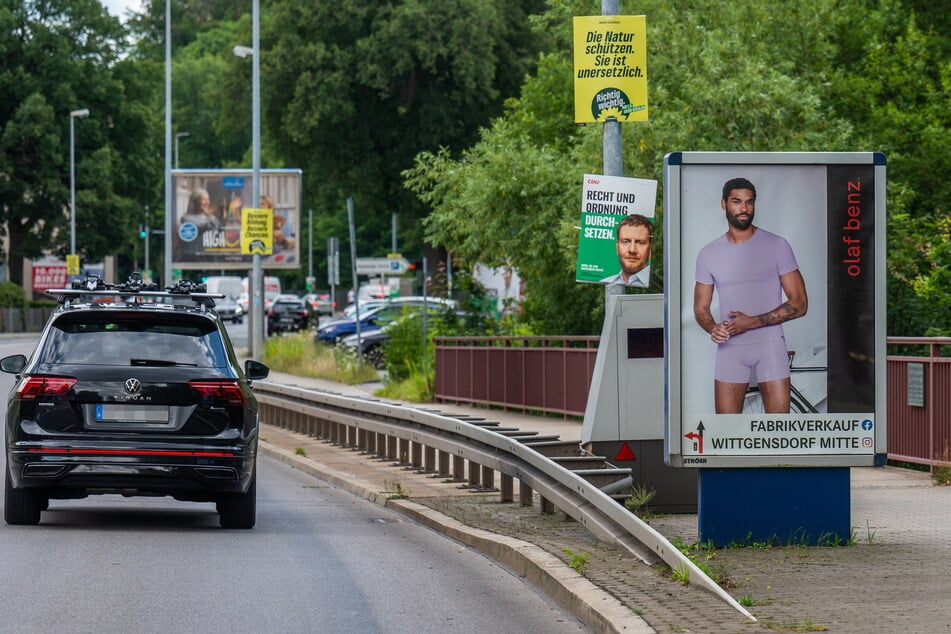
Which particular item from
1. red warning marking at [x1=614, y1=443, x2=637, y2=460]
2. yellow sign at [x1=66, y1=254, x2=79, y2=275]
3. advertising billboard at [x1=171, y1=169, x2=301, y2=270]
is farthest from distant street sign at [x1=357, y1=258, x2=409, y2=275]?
yellow sign at [x1=66, y1=254, x2=79, y2=275]

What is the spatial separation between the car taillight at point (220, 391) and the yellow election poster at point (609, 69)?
14.7 ft

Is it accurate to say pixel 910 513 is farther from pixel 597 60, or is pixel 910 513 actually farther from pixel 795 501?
pixel 597 60

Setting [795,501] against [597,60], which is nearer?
[795,501]

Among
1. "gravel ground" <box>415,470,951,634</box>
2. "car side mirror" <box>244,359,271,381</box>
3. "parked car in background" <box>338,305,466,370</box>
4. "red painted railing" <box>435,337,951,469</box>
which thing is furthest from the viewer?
"parked car in background" <box>338,305,466,370</box>

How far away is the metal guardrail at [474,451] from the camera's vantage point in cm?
938

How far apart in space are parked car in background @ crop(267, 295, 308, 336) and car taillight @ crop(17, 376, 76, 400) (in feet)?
175

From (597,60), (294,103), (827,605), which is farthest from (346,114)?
(827,605)

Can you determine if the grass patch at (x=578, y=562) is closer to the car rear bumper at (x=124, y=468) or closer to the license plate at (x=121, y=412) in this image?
the car rear bumper at (x=124, y=468)

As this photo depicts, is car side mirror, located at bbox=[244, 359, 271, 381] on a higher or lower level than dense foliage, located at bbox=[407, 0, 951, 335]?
lower

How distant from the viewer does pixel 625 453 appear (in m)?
12.2

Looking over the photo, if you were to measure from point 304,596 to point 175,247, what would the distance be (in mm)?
41486

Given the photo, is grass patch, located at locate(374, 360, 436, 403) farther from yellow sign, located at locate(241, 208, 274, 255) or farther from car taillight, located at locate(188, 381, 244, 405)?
car taillight, located at locate(188, 381, 244, 405)

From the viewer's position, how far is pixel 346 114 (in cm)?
4928

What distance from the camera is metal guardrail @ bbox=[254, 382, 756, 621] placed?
9.38m
